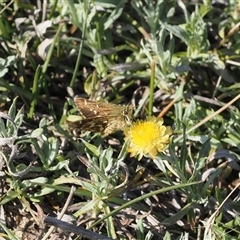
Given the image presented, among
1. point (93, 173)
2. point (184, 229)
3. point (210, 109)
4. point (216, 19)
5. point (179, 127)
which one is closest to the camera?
point (93, 173)

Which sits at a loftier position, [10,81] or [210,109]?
[10,81]

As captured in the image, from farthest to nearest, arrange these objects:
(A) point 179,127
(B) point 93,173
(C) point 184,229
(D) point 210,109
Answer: (D) point 210,109 < (A) point 179,127 < (C) point 184,229 < (B) point 93,173

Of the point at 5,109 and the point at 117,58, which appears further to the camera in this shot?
the point at 117,58

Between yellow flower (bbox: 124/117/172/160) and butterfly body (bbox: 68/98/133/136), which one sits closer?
yellow flower (bbox: 124/117/172/160)

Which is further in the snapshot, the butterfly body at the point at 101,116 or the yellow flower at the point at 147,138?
the butterfly body at the point at 101,116

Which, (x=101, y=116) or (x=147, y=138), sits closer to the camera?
(x=147, y=138)

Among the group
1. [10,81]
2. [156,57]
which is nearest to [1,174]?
[10,81]

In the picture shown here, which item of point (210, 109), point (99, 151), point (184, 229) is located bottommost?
point (184, 229)

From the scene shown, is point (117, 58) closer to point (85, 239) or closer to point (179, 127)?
point (179, 127)
